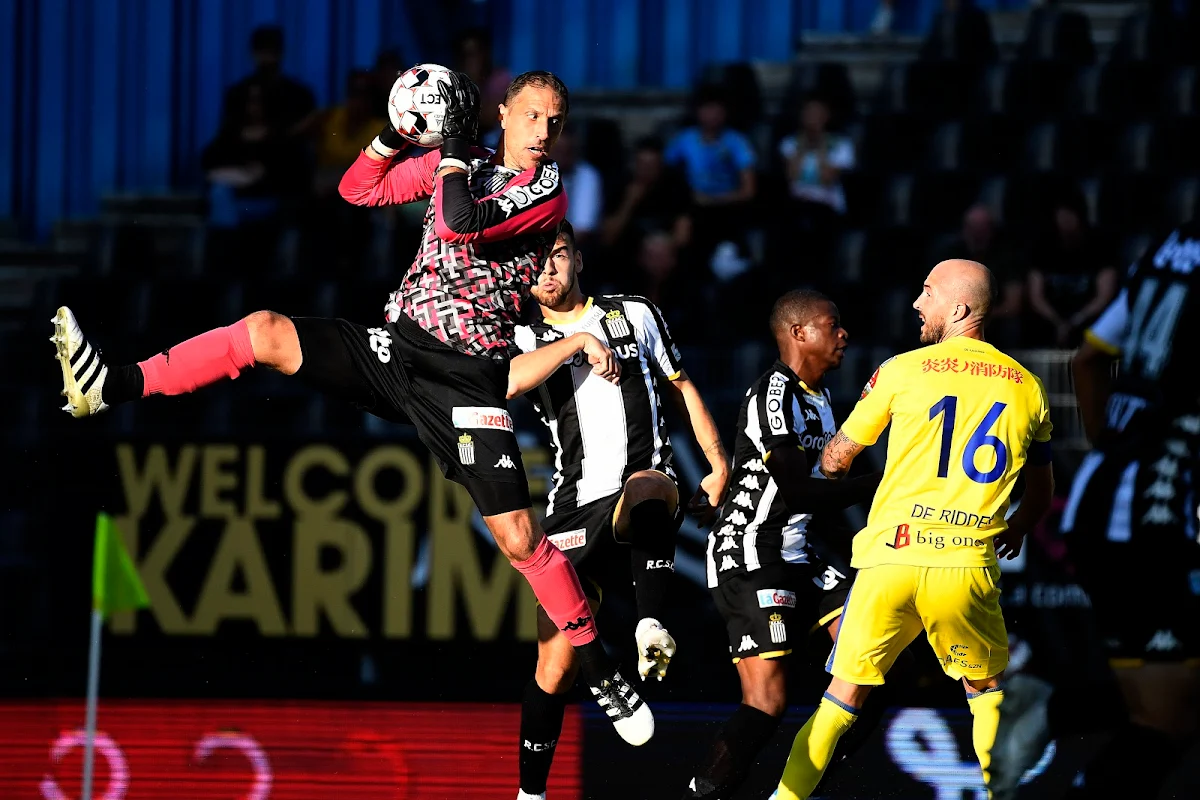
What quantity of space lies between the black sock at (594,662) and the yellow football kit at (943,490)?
88cm

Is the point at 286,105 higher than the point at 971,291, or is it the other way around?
the point at 286,105

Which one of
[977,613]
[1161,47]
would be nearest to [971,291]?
[977,613]

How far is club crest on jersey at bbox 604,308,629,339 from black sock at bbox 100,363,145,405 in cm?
169

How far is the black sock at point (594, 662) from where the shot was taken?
18.0ft

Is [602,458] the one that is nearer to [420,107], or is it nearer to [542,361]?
[542,361]

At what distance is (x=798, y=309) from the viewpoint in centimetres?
598

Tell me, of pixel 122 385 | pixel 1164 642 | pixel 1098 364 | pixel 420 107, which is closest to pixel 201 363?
pixel 122 385

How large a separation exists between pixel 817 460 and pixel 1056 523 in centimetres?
275

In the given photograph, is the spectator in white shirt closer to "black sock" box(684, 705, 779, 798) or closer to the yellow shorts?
"black sock" box(684, 705, 779, 798)

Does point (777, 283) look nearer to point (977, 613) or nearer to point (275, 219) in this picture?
point (275, 219)

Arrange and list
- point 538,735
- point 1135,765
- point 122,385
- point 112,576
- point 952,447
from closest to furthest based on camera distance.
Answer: point 1135,765 → point 952,447 → point 122,385 → point 538,735 → point 112,576

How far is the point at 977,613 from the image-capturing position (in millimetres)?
4961

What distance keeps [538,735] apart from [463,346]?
147 centimetres

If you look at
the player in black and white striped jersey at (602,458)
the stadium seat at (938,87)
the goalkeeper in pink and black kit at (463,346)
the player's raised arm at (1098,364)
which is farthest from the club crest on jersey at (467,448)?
the stadium seat at (938,87)
